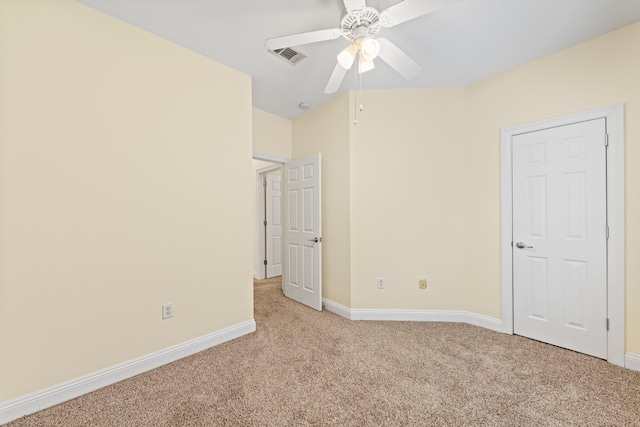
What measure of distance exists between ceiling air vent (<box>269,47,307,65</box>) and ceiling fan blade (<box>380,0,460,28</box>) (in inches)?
37.3

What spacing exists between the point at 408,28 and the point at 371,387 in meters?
2.53

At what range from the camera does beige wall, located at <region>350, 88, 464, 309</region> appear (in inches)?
111

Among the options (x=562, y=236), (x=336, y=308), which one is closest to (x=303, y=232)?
(x=336, y=308)

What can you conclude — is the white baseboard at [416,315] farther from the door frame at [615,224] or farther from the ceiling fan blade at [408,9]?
the ceiling fan blade at [408,9]

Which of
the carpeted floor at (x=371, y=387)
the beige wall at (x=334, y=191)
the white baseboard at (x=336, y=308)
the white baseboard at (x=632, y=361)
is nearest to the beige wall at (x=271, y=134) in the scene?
the beige wall at (x=334, y=191)

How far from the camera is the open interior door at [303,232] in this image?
3186 mm

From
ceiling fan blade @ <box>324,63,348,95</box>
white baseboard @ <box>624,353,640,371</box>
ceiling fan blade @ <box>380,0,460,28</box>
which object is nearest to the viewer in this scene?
ceiling fan blade @ <box>380,0,460,28</box>

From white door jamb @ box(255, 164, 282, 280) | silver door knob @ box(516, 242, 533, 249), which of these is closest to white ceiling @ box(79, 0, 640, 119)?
silver door knob @ box(516, 242, 533, 249)

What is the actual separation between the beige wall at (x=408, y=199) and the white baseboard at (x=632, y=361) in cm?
116

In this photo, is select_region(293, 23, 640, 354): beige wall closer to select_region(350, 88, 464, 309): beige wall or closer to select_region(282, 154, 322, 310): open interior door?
select_region(350, 88, 464, 309): beige wall

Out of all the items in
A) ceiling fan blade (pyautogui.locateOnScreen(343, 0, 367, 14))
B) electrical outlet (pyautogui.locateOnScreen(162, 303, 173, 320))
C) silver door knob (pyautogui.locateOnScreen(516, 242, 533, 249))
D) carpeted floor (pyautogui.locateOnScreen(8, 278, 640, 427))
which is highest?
ceiling fan blade (pyautogui.locateOnScreen(343, 0, 367, 14))

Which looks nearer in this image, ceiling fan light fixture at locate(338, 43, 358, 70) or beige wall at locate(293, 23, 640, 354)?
ceiling fan light fixture at locate(338, 43, 358, 70)

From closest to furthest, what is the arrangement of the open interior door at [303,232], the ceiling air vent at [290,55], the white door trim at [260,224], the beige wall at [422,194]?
the ceiling air vent at [290,55], the beige wall at [422,194], the open interior door at [303,232], the white door trim at [260,224]

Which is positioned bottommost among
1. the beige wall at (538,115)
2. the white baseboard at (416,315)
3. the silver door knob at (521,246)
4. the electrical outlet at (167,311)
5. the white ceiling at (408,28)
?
the white baseboard at (416,315)
